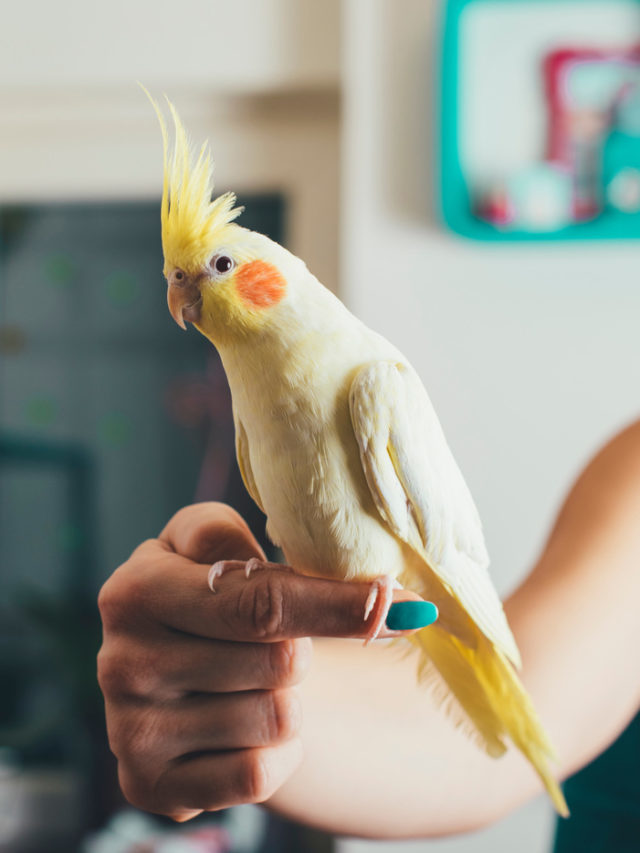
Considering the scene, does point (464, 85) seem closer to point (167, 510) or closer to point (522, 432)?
point (522, 432)

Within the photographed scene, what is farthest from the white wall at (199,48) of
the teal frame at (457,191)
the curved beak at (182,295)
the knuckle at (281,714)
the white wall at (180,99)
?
the knuckle at (281,714)

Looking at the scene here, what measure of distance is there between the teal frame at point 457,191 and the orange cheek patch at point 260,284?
2.49 feet

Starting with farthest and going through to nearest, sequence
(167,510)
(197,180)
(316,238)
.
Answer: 1. (167,510)
2. (316,238)
3. (197,180)

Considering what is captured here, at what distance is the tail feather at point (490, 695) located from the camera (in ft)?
1.44

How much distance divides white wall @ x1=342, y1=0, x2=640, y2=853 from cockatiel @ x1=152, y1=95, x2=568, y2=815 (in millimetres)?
764

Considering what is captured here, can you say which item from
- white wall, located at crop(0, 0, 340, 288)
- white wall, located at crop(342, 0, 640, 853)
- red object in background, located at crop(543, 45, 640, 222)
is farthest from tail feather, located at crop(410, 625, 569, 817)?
white wall, located at crop(0, 0, 340, 288)

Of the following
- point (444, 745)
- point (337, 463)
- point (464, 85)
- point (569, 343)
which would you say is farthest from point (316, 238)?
point (337, 463)

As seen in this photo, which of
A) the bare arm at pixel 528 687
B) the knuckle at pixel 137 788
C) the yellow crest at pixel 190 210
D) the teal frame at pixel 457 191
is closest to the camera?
the yellow crest at pixel 190 210

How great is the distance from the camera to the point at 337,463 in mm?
371

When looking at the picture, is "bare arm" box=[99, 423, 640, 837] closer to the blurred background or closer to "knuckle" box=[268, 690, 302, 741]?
"knuckle" box=[268, 690, 302, 741]

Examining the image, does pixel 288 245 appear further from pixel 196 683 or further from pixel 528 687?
pixel 196 683

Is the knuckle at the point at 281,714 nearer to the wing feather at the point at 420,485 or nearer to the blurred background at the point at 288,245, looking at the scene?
the wing feather at the point at 420,485

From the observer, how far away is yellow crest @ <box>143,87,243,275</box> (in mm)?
352

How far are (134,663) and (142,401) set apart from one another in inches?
41.8
